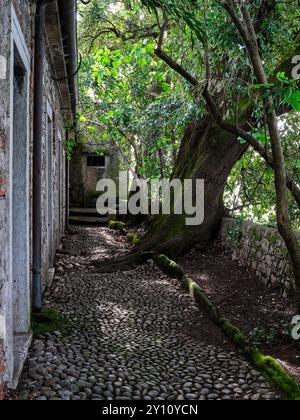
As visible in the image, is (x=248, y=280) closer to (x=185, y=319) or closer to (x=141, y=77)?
(x=185, y=319)

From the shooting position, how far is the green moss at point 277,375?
9.70 ft

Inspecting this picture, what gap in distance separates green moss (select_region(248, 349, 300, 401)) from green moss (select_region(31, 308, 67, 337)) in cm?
189

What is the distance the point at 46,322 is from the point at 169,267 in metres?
3.31

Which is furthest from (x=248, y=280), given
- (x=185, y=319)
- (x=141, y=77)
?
(x=141, y=77)

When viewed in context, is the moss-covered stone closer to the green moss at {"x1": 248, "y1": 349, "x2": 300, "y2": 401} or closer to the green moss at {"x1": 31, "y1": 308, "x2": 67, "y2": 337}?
the green moss at {"x1": 248, "y1": 349, "x2": 300, "y2": 401}

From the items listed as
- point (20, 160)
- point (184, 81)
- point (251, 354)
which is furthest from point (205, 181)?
point (20, 160)

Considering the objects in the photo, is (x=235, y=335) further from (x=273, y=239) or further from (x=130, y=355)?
(x=273, y=239)

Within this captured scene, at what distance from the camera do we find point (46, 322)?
4363mm

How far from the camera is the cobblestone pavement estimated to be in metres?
3.10

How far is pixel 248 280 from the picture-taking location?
6.46m

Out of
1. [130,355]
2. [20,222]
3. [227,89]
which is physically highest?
[227,89]

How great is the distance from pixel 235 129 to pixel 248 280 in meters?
2.82

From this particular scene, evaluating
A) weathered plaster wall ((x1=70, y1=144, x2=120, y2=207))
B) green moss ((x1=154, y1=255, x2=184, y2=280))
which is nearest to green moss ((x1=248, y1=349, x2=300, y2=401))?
green moss ((x1=154, y1=255, x2=184, y2=280))

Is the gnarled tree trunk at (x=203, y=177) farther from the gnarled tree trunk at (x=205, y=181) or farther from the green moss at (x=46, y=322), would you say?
the green moss at (x=46, y=322)
